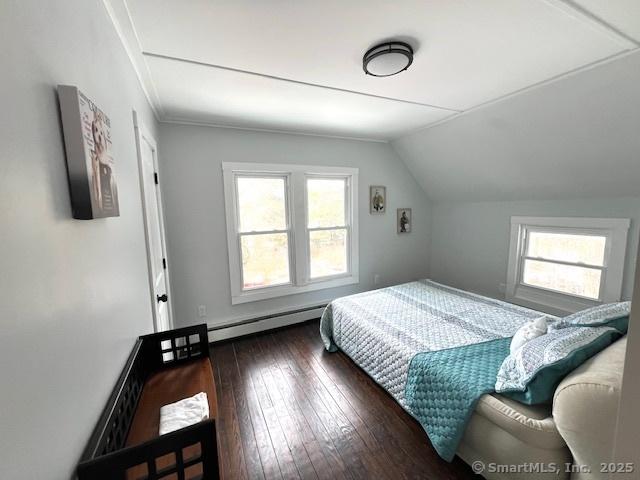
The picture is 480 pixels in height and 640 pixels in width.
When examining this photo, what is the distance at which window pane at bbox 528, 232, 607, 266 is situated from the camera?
266 cm

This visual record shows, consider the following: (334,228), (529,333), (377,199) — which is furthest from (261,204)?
(529,333)

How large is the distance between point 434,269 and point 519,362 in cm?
310

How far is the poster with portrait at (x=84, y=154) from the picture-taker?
71 centimetres

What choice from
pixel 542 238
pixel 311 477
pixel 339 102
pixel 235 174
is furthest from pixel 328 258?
pixel 542 238

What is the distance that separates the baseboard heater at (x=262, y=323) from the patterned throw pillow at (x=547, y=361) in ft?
7.48

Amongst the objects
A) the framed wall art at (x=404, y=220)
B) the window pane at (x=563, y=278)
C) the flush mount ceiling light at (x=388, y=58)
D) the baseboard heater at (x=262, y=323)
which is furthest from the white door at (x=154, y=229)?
the window pane at (x=563, y=278)

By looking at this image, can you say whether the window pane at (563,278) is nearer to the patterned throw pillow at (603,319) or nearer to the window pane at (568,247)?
the window pane at (568,247)

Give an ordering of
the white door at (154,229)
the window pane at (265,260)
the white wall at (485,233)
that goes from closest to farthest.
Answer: the white door at (154,229) → the white wall at (485,233) → the window pane at (265,260)

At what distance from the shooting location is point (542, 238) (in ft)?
10.1

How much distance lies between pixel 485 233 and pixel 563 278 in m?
0.94

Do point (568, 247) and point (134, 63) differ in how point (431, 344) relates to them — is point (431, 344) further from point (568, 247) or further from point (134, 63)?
point (134, 63)

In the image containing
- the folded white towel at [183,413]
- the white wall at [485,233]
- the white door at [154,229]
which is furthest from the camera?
the white wall at [485,233]

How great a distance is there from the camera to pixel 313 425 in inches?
70.6

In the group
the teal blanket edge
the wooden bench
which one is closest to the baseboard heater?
the wooden bench
